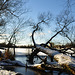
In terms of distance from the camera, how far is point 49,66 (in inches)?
311

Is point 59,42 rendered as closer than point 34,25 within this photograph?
No

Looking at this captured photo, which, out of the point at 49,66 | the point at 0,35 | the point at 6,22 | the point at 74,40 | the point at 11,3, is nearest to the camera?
the point at 49,66

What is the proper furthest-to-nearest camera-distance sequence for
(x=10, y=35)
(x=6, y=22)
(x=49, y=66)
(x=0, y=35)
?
(x=10, y=35) → (x=0, y=35) → (x=6, y=22) → (x=49, y=66)

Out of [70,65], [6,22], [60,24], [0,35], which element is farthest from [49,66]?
[60,24]

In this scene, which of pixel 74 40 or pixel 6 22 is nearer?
pixel 6 22

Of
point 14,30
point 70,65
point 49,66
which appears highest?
point 14,30

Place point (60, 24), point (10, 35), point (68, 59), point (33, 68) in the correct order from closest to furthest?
point (68, 59) → point (33, 68) → point (60, 24) → point (10, 35)

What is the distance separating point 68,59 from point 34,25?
48.4 ft

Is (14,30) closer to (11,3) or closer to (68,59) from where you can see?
(11,3)

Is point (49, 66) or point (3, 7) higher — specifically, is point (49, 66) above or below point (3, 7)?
below

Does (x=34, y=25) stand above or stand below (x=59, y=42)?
above

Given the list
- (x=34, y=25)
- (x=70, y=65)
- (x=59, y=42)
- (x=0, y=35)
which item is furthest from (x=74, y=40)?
(x=70, y=65)

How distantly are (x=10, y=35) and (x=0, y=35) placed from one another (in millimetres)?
12562

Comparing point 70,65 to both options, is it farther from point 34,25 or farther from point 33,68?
point 34,25
